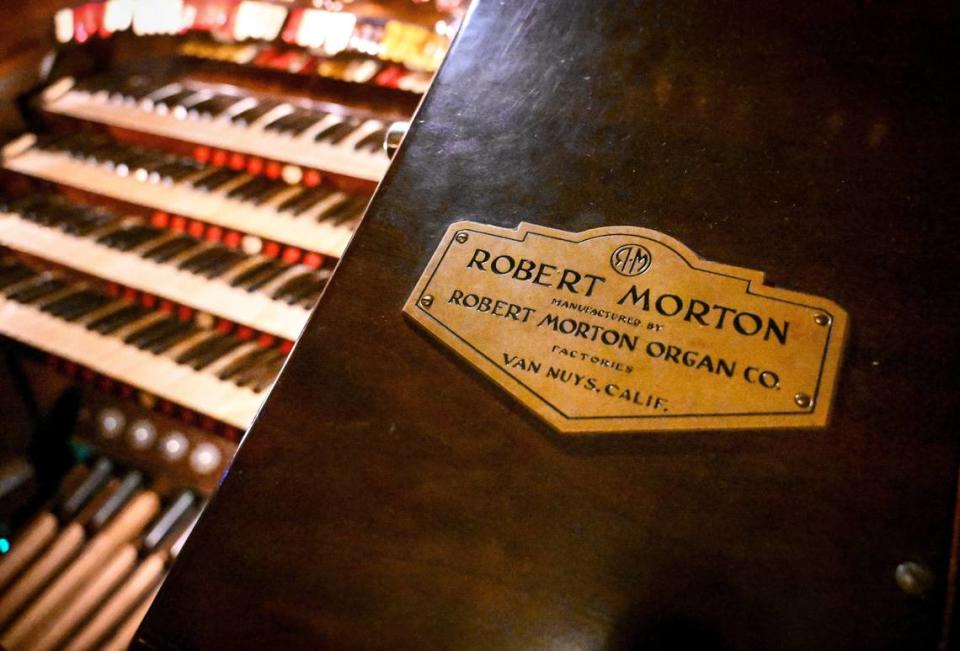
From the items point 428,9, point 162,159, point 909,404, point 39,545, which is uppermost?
point 428,9

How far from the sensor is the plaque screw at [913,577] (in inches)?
18.8

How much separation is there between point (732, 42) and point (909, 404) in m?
0.45

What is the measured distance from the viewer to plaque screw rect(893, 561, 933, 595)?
478mm

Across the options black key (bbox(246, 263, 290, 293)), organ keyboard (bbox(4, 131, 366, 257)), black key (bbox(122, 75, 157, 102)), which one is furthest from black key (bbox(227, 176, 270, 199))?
black key (bbox(122, 75, 157, 102))

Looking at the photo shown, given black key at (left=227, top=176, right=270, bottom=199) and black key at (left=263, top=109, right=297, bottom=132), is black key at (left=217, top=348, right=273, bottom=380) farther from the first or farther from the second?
black key at (left=263, top=109, right=297, bottom=132)

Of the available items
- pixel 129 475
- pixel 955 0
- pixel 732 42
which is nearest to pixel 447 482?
pixel 732 42

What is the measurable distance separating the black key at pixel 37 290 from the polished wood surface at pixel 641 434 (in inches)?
60.9

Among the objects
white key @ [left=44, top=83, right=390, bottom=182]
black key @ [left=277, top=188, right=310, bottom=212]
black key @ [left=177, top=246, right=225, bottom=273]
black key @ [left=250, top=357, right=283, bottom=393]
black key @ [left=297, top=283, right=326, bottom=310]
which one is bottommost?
black key @ [left=250, top=357, right=283, bottom=393]

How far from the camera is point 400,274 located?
28.5 inches

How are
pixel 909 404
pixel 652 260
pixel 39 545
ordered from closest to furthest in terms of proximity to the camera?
pixel 909 404 < pixel 652 260 < pixel 39 545

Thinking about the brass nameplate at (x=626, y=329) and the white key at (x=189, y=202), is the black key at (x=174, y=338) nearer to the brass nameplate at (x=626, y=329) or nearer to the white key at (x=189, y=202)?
the white key at (x=189, y=202)

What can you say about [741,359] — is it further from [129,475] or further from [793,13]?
[129,475]

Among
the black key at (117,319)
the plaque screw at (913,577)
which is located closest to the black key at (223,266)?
the black key at (117,319)

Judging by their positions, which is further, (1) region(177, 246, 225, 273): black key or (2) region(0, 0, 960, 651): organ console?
(1) region(177, 246, 225, 273): black key
